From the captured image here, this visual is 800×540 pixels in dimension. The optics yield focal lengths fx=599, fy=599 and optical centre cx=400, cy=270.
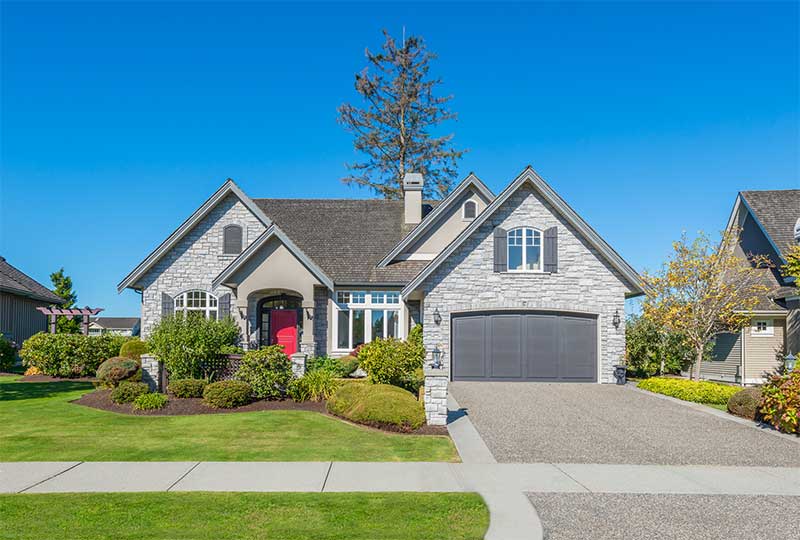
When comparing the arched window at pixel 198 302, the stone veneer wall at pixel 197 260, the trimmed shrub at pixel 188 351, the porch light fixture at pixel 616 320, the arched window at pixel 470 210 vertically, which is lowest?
the trimmed shrub at pixel 188 351

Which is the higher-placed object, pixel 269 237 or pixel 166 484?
pixel 269 237

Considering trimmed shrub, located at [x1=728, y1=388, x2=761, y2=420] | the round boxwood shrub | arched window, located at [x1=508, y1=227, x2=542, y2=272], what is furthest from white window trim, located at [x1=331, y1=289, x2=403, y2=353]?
trimmed shrub, located at [x1=728, y1=388, x2=761, y2=420]

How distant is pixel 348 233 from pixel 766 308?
1572 cm

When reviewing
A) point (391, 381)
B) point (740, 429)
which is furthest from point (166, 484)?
point (740, 429)

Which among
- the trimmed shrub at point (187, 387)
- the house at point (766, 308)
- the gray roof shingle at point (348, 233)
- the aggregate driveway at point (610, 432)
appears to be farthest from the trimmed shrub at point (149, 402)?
the house at point (766, 308)

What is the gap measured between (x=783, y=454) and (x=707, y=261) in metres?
8.40

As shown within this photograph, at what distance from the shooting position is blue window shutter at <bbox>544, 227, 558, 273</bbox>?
19406 millimetres

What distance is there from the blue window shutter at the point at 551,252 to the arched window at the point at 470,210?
12.1 ft

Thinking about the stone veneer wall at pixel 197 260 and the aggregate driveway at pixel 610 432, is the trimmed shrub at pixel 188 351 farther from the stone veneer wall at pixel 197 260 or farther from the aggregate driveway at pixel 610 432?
the aggregate driveway at pixel 610 432

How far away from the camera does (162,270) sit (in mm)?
21875

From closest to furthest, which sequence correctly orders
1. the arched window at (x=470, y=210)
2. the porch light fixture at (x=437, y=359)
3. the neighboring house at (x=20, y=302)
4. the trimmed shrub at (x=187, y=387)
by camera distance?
1. the trimmed shrub at (x=187, y=387)
2. the porch light fixture at (x=437, y=359)
3. the arched window at (x=470, y=210)
4. the neighboring house at (x=20, y=302)

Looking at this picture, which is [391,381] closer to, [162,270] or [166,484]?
[166,484]

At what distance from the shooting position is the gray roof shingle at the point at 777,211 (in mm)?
22844

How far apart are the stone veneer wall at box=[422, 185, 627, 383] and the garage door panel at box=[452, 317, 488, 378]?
38cm
